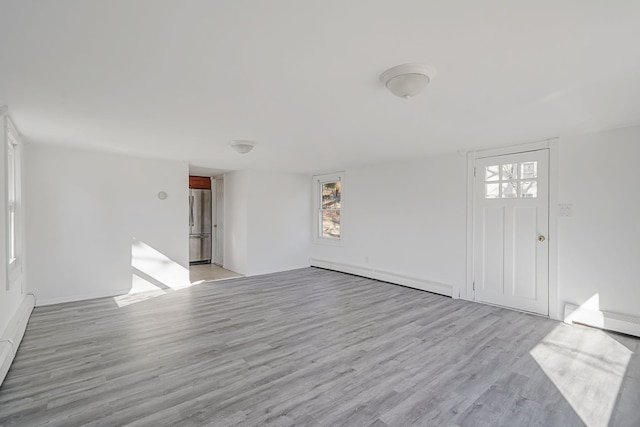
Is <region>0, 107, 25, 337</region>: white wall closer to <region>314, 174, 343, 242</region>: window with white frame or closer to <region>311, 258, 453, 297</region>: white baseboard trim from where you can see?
<region>311, 258, 453, 297</region>: white baseboard trim

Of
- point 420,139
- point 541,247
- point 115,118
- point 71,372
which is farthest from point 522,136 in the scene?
point 71,372

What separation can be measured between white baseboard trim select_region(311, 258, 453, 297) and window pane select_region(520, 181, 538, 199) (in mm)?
1754

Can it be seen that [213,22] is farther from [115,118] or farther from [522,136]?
[522,136]

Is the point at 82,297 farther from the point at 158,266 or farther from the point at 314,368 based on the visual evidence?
the point at 314,368

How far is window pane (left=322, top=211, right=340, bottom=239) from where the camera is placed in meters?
7.11

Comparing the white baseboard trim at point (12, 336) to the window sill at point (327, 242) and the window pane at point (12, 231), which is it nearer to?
the window pane at point (12, 231)

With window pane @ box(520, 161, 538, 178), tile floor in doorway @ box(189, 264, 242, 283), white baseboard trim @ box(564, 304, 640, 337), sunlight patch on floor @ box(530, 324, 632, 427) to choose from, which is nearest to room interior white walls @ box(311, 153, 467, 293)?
window pane @ box(520, 161, 538, 178)

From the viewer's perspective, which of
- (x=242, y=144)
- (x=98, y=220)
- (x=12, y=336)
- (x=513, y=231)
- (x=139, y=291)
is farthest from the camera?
(x=139, y=291)

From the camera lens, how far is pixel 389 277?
577 cm

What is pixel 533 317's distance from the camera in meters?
3.90

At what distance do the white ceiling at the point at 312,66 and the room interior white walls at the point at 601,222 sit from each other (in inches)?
11.6

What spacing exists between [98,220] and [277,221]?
331cm

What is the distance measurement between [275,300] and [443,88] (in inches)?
143

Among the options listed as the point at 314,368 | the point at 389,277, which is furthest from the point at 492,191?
the point at 314,368
